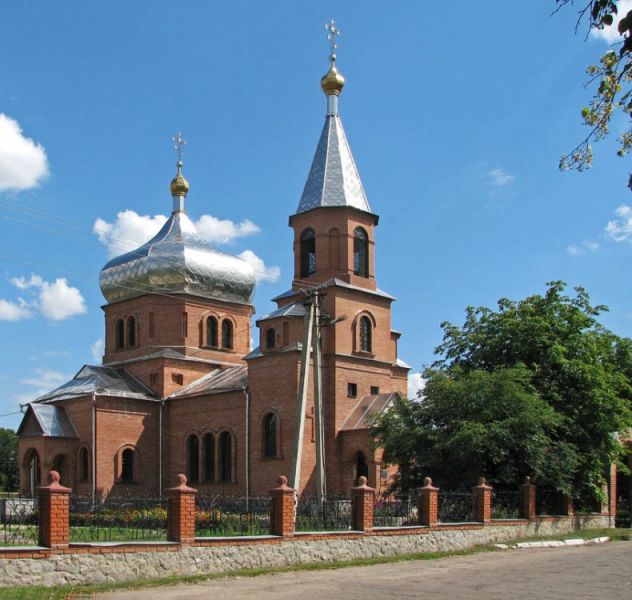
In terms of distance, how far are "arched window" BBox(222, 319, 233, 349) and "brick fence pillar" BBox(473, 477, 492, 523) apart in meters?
18.3

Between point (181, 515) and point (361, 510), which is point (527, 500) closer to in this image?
point (361, 510)

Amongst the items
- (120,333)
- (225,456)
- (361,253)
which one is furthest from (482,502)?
(120,333)

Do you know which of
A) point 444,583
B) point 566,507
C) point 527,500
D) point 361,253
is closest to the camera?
point 444,583

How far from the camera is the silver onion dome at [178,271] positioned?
3528 centimetres

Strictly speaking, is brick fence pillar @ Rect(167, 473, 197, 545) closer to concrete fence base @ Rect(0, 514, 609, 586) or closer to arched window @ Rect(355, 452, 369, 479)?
concrete fence base @ Rect(0, 514, 609, 586)

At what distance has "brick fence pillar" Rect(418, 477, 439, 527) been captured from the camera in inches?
720

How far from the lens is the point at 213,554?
14047 millimetres

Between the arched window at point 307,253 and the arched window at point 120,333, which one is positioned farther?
the arched window at point 120,333

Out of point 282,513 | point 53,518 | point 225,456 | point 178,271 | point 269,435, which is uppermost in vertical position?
point 178,271

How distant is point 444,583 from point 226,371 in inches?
873

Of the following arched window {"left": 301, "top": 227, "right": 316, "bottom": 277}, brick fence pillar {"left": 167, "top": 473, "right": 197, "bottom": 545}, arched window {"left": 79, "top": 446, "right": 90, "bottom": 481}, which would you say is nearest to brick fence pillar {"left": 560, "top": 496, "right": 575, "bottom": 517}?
arched window {"left": 301, "top": 227, "right": 316, "bottom": 277}

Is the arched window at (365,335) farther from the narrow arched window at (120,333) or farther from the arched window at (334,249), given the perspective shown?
the narrow arched window at (120,333)

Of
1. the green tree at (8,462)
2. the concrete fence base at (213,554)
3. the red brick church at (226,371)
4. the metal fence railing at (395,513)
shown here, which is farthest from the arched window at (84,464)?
the green tree at (8,462)

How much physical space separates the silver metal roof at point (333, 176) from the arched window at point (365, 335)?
12.8 feet
